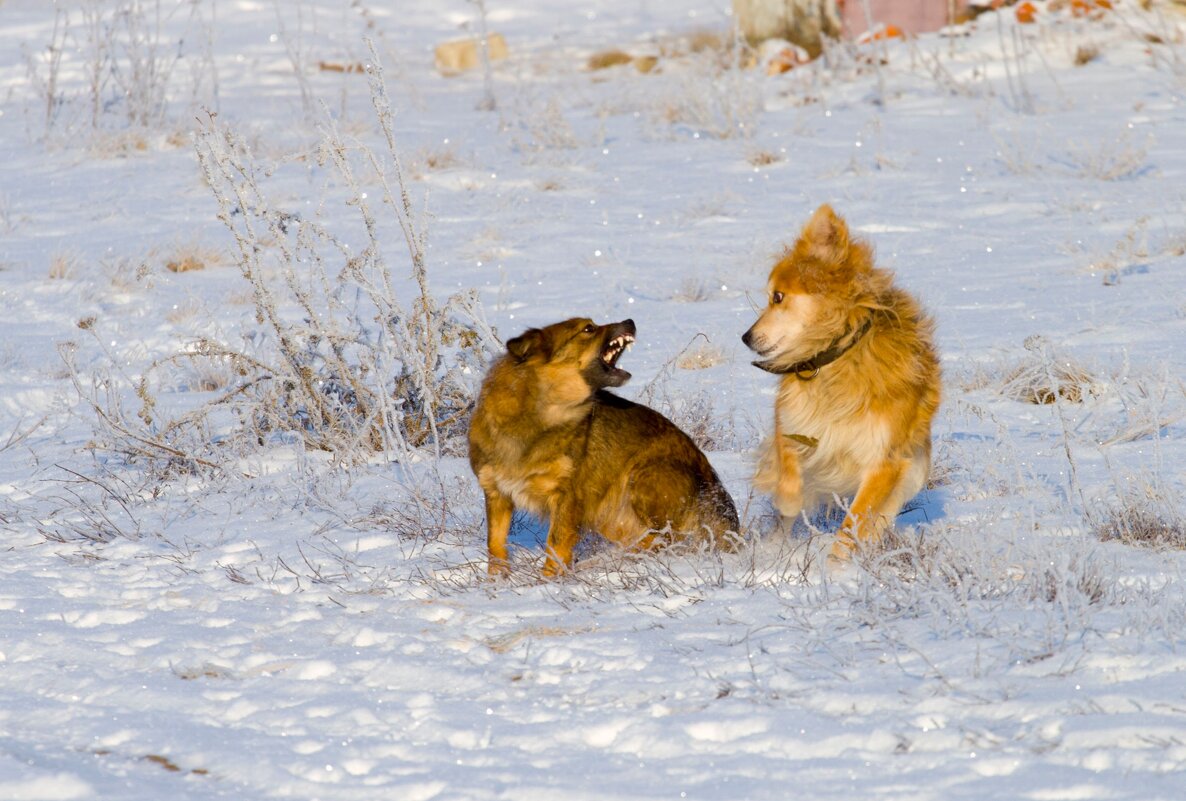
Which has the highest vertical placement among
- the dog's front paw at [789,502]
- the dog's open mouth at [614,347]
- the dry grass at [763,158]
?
the dry grass at [763,158]

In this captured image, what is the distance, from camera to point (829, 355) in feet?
16.5

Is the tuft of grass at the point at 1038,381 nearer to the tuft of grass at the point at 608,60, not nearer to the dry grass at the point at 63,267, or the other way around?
the dry grass at the point at 63,267

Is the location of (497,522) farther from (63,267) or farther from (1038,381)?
(63,267)

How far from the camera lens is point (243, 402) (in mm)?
6766

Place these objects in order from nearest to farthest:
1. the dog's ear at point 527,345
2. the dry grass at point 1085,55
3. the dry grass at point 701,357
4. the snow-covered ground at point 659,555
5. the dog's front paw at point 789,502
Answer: the snow-covered ground at point 659,555
the dog's ear at point 527,345
the dog's front paw at point 789,502
the dry grass at point 701,357
the dry grass at point 1085,55

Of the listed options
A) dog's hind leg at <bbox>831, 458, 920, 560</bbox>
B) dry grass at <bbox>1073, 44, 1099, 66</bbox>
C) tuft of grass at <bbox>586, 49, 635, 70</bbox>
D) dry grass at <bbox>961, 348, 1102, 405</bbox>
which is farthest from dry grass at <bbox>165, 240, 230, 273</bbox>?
tuft of grass at <bbox>586, 49, 635, 70</bbox>

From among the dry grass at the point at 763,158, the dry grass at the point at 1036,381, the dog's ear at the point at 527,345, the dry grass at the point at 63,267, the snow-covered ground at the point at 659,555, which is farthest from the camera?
the dry grass at the point at 763,158

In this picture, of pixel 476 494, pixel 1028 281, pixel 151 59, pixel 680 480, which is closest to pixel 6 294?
pixel 151 59

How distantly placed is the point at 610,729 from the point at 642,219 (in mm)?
8045

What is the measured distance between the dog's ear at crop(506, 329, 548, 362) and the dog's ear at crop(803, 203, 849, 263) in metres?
1.09

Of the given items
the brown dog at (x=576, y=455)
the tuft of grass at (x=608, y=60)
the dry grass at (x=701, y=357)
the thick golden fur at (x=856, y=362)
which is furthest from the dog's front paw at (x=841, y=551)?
the tuft of grass at (x=608, y=60)

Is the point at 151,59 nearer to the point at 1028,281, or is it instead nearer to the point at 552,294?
the point at 552,294

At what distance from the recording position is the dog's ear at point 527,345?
4.88m

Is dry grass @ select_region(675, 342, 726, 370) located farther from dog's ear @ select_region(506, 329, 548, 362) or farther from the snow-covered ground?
dog's ear @ select_region(506, 329, 548, 362)
